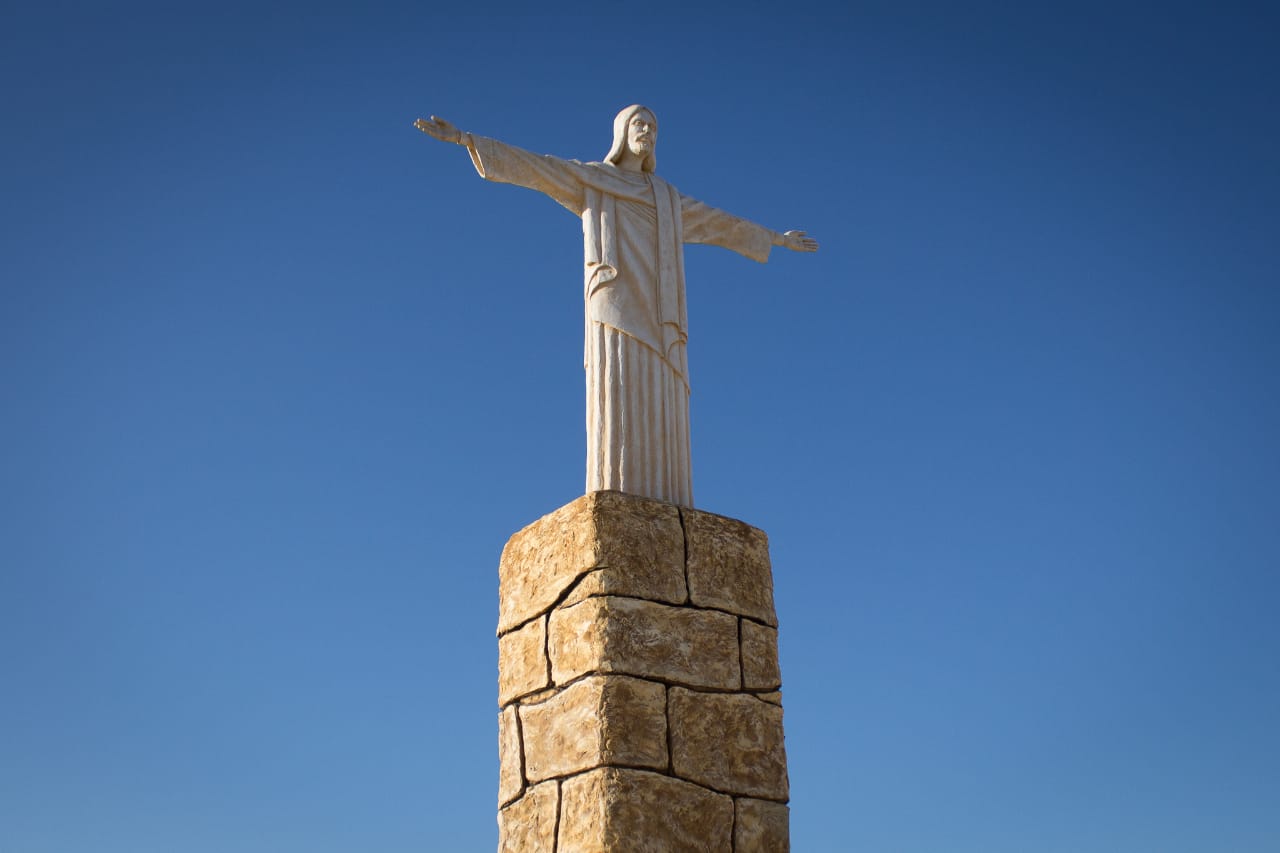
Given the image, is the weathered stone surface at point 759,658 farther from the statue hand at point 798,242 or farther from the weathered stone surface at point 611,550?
the statue hand at point 798,242

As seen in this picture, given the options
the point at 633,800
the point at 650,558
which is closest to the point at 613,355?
the point at 650,558

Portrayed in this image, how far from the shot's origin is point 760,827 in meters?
5.99

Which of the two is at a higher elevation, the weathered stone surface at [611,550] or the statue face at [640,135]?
the statue face at [640,135]

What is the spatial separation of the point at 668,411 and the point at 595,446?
45 centimetres

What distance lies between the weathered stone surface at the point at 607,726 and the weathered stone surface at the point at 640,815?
72mm

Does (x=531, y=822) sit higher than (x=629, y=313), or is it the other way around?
(x=629, y=313)

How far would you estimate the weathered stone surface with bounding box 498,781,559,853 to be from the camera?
5.94 meters

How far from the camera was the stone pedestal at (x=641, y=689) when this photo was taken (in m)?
5.74

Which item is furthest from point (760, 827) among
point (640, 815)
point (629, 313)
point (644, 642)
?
point (629, 313)

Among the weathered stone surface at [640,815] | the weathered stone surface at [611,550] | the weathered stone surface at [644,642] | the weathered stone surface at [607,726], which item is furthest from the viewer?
the weathered stone surface at [611,550]

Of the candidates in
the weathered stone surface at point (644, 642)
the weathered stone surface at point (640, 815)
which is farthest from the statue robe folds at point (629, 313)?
the weathered stone surface at point (640, 815)

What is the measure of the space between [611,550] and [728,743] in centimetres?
103

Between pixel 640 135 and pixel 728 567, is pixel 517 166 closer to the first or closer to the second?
pixel 640 135

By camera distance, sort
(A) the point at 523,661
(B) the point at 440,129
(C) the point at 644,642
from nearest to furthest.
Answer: (C) the point at 644,642 → (A) the point at 523,661 → (B) the point at 440,129
